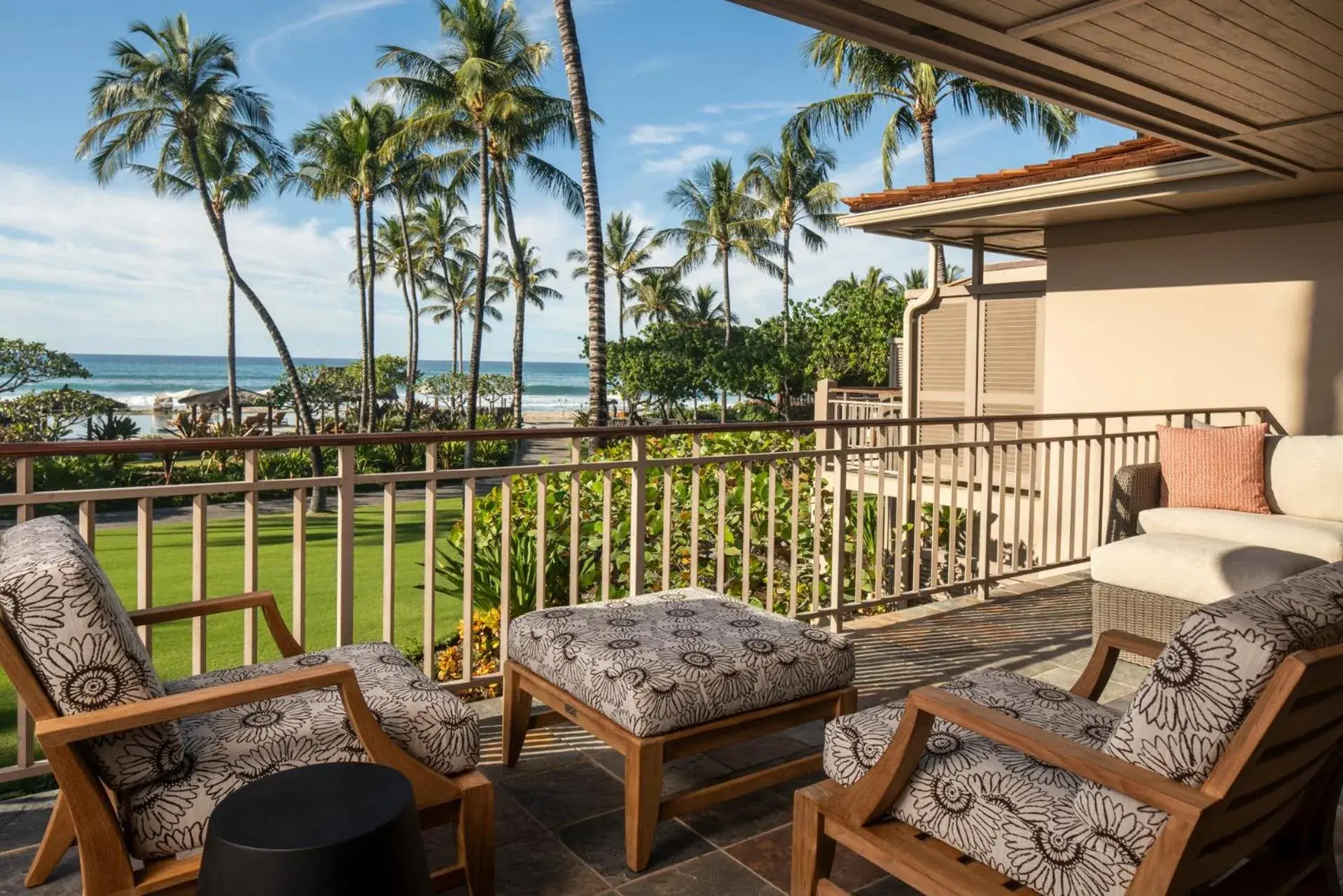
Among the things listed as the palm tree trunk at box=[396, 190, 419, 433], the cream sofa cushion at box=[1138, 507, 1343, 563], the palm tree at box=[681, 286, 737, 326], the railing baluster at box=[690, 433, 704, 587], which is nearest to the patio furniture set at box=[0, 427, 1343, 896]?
the railing baluster at box=[690, 433, 704, 587]

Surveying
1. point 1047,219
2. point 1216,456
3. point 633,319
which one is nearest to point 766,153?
point 633,319

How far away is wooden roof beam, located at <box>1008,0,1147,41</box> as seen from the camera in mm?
3121

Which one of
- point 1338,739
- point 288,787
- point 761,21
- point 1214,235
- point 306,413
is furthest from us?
point 761,21

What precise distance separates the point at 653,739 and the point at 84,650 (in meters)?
1.25

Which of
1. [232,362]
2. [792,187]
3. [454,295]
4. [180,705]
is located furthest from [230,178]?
[180,705]

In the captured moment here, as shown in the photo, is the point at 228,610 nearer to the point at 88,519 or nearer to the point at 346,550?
the point at 88,519

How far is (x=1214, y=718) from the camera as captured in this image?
4.85ft

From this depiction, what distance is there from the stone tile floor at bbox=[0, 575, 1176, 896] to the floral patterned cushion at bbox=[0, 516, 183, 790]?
2.12 ft

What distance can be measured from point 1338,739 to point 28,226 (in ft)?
207

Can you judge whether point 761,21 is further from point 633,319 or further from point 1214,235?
point 1214,235

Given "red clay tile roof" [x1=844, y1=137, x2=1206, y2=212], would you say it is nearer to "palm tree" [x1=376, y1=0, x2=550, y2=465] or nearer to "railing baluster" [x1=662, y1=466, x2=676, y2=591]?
"railing baluster" [x1=662, y1=466, x2=676, y2=591]

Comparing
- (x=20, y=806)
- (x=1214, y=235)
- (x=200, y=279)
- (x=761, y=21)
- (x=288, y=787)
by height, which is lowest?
(x=20, y=806)

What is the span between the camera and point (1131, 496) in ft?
16.9

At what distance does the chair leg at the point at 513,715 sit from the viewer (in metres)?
2.91
